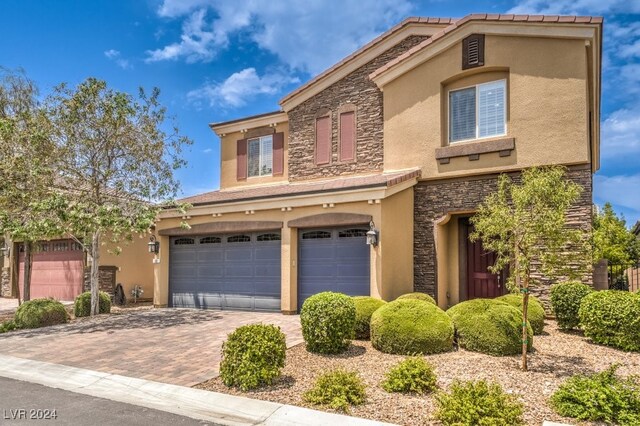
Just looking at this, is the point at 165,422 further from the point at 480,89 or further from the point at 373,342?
the point at 480,89

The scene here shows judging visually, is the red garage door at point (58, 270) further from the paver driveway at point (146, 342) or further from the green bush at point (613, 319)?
the green bush at point (613, 319)

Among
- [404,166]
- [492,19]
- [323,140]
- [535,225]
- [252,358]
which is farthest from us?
[323,140]

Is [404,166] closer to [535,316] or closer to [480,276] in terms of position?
[480,276]

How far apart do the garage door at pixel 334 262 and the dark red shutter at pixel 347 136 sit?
3.63 metres

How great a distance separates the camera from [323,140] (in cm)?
1625

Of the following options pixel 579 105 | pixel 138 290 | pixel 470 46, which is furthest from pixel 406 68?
pixel 138 290

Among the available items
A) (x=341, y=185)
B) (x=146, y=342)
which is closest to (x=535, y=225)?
(x=341, y=185)

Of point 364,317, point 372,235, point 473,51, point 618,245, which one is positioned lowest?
point 364,317

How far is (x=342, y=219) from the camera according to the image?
40.5ft

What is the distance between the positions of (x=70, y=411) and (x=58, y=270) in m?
17.5

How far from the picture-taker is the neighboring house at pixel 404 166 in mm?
11844

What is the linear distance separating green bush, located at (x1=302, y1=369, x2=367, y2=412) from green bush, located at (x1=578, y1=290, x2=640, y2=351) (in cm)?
574

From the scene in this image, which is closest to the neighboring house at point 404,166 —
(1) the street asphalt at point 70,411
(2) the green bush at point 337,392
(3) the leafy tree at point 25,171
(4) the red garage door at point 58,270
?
(3) the leafy tree at point 25,171

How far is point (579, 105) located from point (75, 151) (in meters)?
15.1
